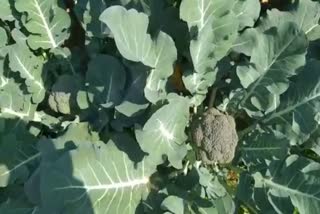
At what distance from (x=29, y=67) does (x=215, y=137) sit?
936 mm

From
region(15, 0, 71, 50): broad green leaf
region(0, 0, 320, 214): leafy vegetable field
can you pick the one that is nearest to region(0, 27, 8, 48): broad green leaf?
region(0, 0, 320, 214): leafy vegetable field

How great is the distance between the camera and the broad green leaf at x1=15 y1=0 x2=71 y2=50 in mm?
2576

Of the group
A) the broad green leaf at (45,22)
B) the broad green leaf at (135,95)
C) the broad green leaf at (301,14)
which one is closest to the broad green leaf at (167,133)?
the broad green leaf at (135,95)

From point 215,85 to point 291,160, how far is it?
51cm

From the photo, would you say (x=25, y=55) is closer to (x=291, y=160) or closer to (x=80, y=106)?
(x=80, y=106)

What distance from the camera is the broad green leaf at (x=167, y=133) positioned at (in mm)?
2176

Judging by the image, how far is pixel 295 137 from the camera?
237 centimetres

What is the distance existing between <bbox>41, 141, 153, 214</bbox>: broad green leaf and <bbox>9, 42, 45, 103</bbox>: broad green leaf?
0.53 meters

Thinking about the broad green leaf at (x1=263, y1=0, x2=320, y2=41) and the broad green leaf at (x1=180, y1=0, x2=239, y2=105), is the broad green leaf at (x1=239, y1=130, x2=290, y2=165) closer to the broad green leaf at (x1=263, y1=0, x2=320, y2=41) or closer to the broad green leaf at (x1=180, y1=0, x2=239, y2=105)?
the broad green leaf at (x1=180, y1=0, x2=239, y2=105)

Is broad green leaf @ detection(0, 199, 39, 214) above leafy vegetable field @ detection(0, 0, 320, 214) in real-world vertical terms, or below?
below

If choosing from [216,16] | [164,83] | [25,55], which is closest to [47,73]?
[25,55]

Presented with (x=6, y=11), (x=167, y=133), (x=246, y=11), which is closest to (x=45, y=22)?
(x=6, y=11)

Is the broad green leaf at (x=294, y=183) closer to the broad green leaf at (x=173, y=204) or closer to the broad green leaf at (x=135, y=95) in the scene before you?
the broad green leaf at (x=173, y=204)

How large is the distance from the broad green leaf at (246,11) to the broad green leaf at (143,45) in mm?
349
